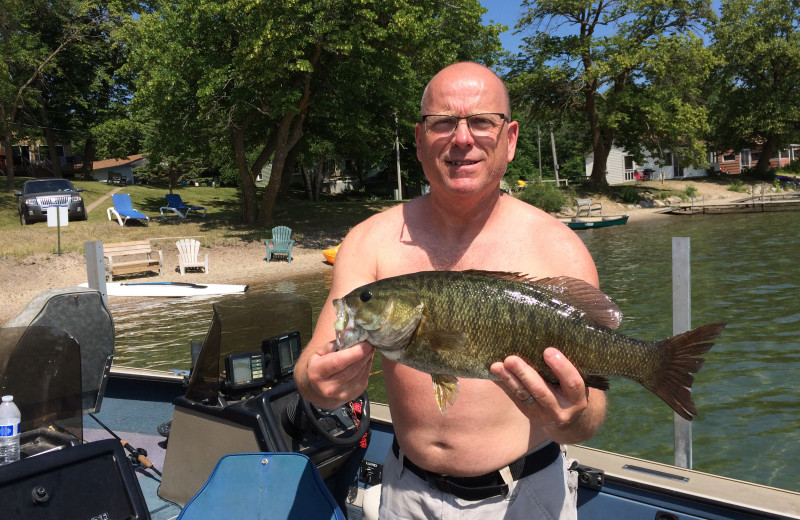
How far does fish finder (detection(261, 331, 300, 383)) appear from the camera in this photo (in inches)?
160

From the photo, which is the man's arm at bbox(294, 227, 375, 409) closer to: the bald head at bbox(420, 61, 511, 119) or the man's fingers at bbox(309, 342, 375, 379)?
the man's fingers at bbox(309, 342, 375, 379)

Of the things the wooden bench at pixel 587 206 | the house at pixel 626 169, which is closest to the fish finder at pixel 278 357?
the wooden bench at pixel 587 206

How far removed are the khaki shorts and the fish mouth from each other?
804 millimetres

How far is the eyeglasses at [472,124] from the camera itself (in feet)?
7.67

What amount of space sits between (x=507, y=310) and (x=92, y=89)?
49.4 meters

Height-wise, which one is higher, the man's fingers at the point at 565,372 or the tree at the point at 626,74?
the tree at the point at 626,74

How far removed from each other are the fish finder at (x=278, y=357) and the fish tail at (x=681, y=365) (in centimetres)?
263

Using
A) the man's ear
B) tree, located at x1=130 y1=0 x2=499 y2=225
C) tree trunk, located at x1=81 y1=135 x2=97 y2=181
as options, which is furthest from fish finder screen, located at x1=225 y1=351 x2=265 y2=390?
tree trunk, located at x1=81 y1=135 x2=97 y2=181

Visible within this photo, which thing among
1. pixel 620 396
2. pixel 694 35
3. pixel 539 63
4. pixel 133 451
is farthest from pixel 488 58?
pixel 133 451

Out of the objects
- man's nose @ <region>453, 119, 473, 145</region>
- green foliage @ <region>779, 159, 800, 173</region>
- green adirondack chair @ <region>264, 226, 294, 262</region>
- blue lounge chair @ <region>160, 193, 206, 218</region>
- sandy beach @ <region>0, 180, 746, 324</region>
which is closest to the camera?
man's nose @ <region>453, 119, 473, 145</region>

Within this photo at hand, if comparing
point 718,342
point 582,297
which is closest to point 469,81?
point 582,297

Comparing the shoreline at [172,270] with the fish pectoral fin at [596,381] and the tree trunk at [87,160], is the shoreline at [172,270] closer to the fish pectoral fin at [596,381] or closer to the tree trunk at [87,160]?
the fish pectoral fin at [596,381]

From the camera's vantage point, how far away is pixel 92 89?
146 feet

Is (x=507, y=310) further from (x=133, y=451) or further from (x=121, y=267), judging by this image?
(x=121, y=267)
